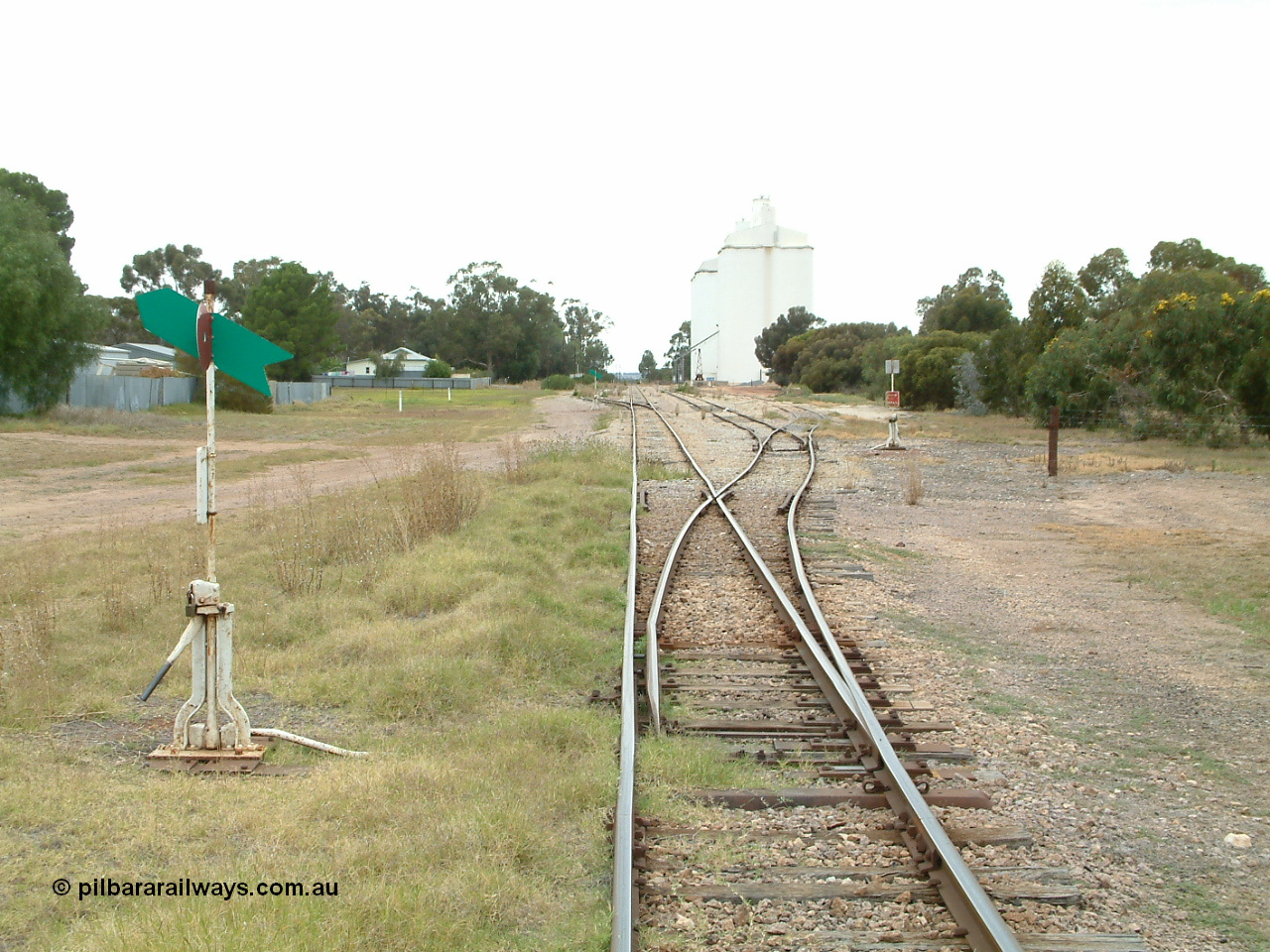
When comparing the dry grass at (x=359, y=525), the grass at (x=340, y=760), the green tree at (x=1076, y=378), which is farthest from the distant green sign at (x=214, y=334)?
the green tree at (x=1076, y=378)

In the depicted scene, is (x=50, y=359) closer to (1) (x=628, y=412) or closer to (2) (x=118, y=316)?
(1) (x=628, y=412)

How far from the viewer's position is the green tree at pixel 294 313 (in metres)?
74.9

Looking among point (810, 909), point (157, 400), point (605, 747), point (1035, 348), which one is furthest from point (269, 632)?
point (157, 400)

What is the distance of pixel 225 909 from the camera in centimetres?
385

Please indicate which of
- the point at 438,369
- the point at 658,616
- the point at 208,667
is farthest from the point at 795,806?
the point at 438,369

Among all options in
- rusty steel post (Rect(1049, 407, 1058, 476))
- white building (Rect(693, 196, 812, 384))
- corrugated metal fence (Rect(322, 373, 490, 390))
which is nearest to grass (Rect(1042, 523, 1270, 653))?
rusty steel post (Rect(1049, 407, 1058, 476))

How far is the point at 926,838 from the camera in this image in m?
4.57

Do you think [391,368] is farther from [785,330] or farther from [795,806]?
[795,806]

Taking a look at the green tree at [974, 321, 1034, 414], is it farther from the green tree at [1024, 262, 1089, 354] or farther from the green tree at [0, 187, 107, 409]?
the green tree at [0, 187, 107, 409]

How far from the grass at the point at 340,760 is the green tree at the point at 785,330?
85.7 meters

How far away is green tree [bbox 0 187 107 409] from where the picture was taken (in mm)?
34438

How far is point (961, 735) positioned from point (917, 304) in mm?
100845

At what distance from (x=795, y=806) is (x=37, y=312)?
1445 inches

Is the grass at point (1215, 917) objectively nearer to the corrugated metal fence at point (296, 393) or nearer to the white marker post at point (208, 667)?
the white marker post at point (208, 667)
